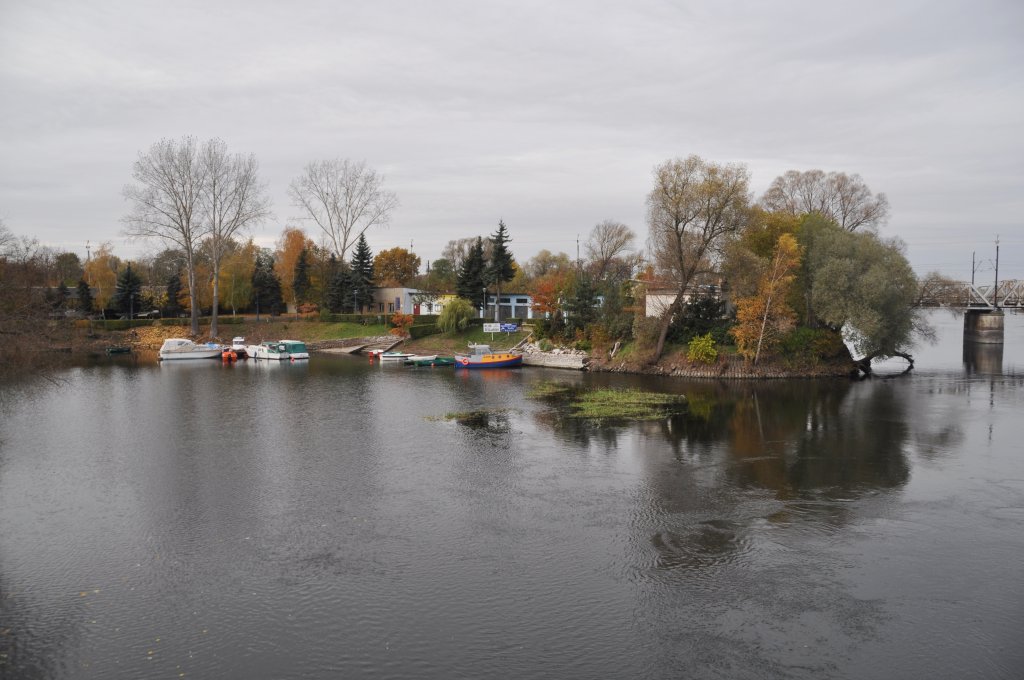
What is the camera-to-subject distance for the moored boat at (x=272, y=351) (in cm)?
5281

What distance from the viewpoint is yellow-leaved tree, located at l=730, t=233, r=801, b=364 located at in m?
39.8

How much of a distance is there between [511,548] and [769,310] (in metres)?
30.7

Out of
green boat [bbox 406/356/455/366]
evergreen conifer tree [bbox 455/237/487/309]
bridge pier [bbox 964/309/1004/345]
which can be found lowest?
green boat [bbox 406/356/455/366]

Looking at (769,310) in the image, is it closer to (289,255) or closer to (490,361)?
(490,361)

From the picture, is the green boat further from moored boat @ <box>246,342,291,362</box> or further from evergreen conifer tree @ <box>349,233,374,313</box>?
evergreen conifer tree @ <box>349,233,374,313</box>

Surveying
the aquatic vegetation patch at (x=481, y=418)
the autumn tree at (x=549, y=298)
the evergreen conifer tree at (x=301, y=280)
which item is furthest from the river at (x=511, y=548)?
the evergreen conifer tree at (x=301, y=280)

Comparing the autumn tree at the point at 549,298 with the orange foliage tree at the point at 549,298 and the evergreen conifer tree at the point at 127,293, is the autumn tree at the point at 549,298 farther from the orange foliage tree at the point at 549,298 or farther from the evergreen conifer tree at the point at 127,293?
the evergreen conifer tree at the point at 127,293

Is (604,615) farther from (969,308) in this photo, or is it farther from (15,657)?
(969,308)

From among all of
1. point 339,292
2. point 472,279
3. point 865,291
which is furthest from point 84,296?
point 865,291


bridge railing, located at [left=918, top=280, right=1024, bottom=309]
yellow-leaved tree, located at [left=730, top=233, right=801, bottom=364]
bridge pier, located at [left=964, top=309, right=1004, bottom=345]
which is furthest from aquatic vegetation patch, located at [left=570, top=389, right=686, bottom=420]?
bridge pier, located at [left=964, top=309, right=1004, bottom=345]

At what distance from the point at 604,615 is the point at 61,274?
8729 centimetres

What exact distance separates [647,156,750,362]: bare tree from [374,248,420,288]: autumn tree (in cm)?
5792

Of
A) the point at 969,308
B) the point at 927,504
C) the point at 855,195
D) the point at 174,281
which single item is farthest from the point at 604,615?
the point at 174,281

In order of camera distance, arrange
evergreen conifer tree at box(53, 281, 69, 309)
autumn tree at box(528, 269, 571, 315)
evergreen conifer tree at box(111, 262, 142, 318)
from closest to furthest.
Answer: evergreen conifer tree at box(53, 281, 69, 309) < autumn tree at box(528, 269, 571, 315) < evergreen conifer tree at box(111, 262, 142, 318)
